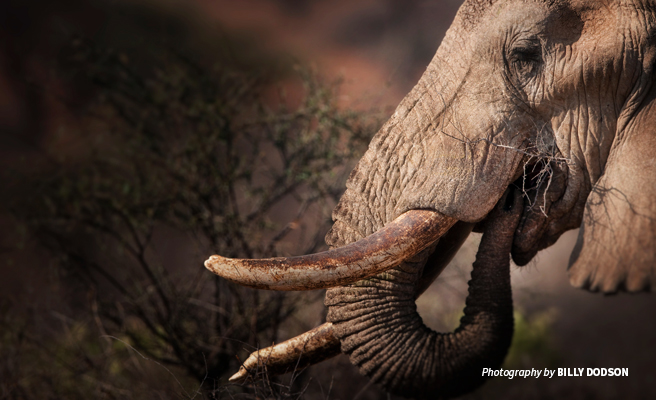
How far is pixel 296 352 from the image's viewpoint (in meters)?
2.06

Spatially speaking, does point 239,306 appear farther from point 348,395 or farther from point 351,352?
point 351,352

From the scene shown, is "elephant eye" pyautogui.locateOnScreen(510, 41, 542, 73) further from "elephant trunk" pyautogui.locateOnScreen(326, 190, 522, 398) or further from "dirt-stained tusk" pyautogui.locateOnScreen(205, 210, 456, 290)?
"dirt-stained tusk" pyautogui.locateOnScreen(205, 210, 456, 290)

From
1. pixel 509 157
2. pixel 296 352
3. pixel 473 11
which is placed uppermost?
pixel 473 11

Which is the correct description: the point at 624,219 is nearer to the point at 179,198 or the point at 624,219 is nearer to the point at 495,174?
the point at 495,174

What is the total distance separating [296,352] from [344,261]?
576 mm

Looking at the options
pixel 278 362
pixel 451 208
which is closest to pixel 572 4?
pixel 451 208

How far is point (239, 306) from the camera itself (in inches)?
129

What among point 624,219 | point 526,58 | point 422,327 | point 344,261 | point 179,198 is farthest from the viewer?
point 179,198

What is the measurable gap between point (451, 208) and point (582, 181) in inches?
21.7

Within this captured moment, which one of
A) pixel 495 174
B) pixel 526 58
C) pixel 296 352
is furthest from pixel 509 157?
pixel 296 352

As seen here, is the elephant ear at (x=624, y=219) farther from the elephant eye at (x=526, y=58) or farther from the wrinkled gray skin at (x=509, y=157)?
the elephant eye at (x=526, y=58)

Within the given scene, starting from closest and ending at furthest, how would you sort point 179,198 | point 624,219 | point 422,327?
1. point 624,219
2. point 422,327
3. point 179,198

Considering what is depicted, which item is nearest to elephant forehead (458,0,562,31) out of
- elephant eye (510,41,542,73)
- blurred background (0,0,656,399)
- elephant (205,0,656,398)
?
elephant (205,0,656,398)

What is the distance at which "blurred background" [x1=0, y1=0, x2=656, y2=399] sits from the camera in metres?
3.42
